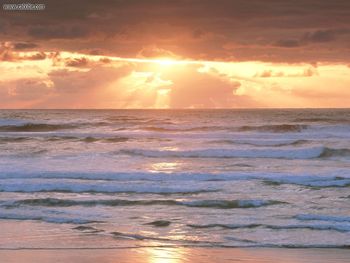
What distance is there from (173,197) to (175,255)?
18.1 feet

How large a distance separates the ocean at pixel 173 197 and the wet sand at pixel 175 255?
33 cm

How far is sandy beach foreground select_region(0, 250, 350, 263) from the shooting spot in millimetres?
9180

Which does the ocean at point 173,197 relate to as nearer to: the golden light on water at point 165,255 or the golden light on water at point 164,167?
the golden light on water at point 164,167

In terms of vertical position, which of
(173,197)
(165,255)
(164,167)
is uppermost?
(164,167)

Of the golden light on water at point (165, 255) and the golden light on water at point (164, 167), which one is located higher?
the golden light on water at point (164, 167)

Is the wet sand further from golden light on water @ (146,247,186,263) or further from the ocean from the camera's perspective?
the ocean

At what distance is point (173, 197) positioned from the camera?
14.9m

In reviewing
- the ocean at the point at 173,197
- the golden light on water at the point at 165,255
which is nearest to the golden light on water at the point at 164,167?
the ocean at the point at 173,197

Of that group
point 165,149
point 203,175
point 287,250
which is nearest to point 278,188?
point 203,175

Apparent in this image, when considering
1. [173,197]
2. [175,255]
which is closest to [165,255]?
[175,255]

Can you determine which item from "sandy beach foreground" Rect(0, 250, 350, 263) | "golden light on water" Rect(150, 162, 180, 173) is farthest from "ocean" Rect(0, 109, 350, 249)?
"sandy beach foreground" Rect(0, 250, 350, 263)

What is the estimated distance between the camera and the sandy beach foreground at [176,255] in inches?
361

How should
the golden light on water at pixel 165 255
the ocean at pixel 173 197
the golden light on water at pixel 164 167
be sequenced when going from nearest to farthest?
1. the golden light on water at pixel 165 255
2. the ocean at pixel 173 197
3. the golden light on water at pixel 164 167

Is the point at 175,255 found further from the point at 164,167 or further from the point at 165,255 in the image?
the point at 164,167
